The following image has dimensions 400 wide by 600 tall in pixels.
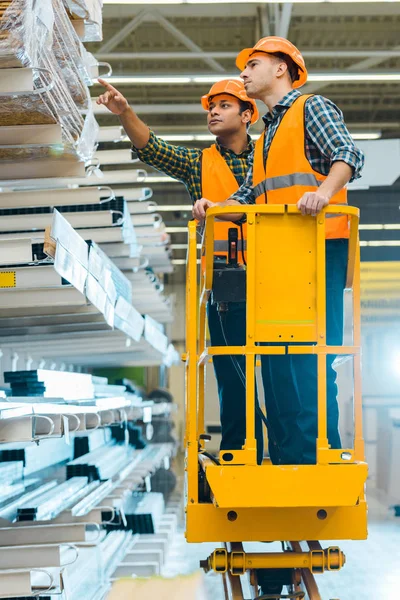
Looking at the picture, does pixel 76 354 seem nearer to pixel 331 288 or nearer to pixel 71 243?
pixel 71 243

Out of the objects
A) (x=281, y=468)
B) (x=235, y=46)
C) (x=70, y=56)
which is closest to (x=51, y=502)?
(x=281, y=468)

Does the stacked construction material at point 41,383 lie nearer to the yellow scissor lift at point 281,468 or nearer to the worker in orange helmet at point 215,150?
the worker in orange helmet at point 215,150

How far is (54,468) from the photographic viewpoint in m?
7.04

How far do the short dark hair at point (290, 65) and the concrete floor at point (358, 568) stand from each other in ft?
10.2

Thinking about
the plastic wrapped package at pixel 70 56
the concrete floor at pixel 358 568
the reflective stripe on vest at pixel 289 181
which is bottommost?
the concrete floor at pixel 358 568

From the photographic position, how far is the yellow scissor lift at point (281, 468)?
9.21ft

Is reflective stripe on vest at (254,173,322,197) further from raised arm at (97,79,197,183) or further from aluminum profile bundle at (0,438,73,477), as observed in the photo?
aluminum profile bundle at (0,438,73,477)

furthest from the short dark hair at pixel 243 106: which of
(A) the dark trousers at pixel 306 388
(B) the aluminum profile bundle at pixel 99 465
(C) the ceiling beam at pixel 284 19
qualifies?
(C) the ceiling beam at pixel 284 19

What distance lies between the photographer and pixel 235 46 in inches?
444

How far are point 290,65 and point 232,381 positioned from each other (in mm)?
1460

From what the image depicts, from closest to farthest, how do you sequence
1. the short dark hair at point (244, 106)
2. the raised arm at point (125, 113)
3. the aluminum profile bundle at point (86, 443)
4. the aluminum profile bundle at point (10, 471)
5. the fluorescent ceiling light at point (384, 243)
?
the raised arm at point (125, 113) < the short dark hair at point (244, 106) < the aluminum profile bundle at point (10, 471) < the aluminum profile bundle at point (86, 443) < the fluorescent ceiling light at point (384, 243)

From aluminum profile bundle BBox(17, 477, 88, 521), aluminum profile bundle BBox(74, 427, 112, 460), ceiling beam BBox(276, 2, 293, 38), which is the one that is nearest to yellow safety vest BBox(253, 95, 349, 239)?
aluminum profile bundle BBox(17, 477, 88, 521)

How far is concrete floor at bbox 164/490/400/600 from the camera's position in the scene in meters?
6.04

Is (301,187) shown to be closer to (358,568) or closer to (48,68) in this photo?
(48,68)
